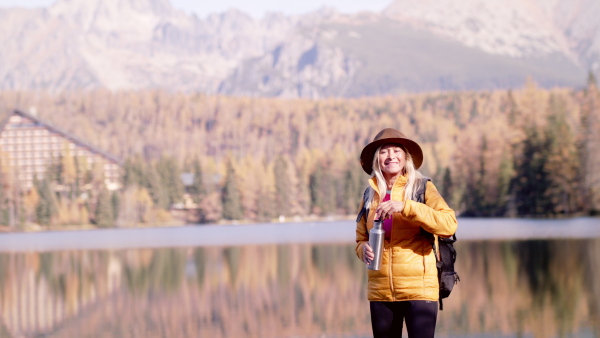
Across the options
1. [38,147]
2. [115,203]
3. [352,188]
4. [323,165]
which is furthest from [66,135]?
[352,188]

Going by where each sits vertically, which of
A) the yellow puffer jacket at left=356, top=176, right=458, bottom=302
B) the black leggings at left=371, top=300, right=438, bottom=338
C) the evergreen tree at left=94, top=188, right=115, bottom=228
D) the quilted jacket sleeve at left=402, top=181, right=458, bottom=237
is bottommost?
the evergreen tree at left=94, top=188, right=115, bottom=228

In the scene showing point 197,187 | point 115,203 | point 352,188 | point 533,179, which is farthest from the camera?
point 352,188

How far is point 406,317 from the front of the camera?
696cm

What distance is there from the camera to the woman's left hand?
21.8 feet

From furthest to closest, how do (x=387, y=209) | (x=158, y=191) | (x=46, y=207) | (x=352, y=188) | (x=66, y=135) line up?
(x=66, y=135)
(x=352, y=188)
(x=158, y=191)
(x=46, y=207)
(x=387, y=209)

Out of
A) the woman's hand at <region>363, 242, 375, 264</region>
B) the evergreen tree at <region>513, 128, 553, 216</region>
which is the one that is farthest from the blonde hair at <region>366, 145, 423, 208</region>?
the evergreen tree at <region>513, 128, 553, 216</region>

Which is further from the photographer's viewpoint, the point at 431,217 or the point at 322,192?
the point at 322,192

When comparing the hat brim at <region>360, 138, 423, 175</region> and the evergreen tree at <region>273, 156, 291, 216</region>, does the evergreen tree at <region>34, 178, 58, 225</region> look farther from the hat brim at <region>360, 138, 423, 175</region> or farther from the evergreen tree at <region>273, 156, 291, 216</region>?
the hat brim at <region>360, 138, 423, 175</region>

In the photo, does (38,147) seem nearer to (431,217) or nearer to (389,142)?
(389,142)

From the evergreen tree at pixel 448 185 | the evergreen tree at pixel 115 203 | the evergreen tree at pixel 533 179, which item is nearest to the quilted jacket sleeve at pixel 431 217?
the evergreen tree at pixel 533 179

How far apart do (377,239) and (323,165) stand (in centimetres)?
13212

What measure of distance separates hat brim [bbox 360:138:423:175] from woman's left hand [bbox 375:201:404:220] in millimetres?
538

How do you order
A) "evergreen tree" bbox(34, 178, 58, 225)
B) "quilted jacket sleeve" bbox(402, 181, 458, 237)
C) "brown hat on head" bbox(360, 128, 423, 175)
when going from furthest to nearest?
"evergreen tree" bbox(34, 178, 58, 225)
"brown hat on head" bbox(360, 128, 423, 175)
"quilted jacket sleeve" bbox(402, 181, 458, 237)

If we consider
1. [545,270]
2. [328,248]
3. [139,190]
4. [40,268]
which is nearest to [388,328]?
[545,270]
